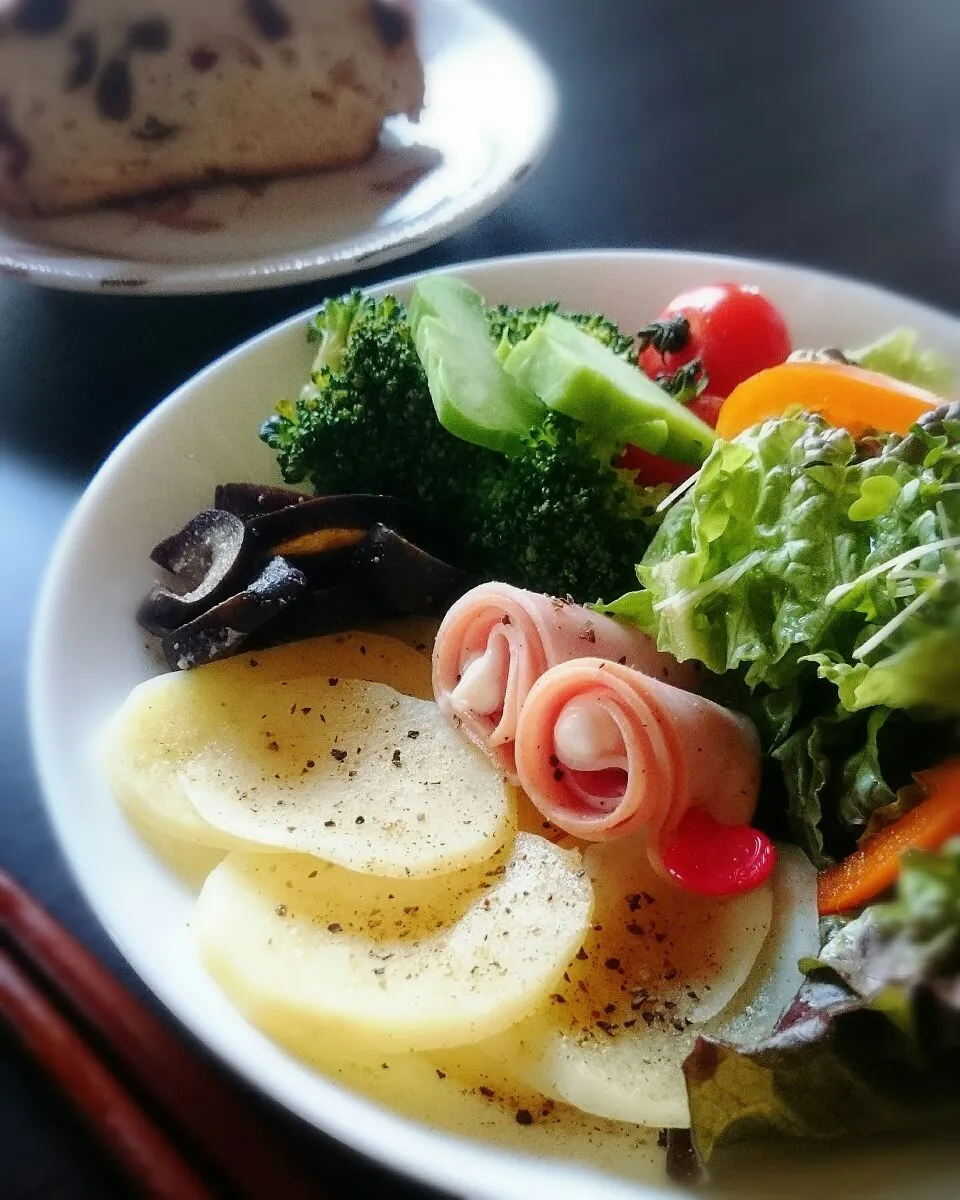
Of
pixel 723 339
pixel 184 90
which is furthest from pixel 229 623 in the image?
pixel 184 90

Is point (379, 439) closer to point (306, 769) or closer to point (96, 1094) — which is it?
point (306, 769)

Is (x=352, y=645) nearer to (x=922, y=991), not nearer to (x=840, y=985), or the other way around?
(x=840, y=985)

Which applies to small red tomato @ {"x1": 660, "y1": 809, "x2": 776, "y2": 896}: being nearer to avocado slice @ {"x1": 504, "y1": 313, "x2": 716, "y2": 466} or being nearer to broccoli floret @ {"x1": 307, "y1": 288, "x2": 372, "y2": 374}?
avocado slice @ {"x1": 504, "y1": 313, "x2": 716, "y2": 466}

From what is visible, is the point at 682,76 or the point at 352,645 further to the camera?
the point at 682,76

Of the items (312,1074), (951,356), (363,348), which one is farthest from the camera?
(951,356)

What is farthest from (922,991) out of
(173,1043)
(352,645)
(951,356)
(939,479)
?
(951,356)

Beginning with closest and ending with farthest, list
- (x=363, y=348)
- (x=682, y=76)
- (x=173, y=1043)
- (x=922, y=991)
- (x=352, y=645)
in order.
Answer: (x=922, y=991), (x=173, y=1043), (x=352, y=645), (x=363, y=348), (x=682, y=76)
